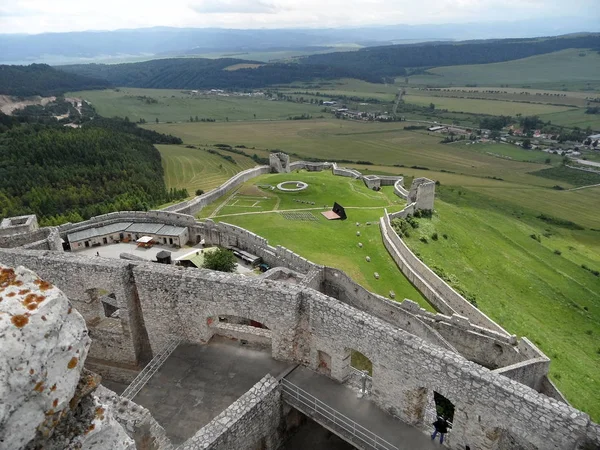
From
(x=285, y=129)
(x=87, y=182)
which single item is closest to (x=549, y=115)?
(x=285, y=129)

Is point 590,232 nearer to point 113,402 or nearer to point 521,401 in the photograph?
point 521,401

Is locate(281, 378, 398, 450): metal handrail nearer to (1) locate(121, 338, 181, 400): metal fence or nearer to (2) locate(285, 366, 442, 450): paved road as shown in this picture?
(2) locate(285, 366, 442, 450): paved road

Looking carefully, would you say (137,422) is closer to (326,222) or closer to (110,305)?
(110,305)

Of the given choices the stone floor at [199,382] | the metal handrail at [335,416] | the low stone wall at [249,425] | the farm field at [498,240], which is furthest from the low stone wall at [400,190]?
the low stone wall at [249,425]

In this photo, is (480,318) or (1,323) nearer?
(1,323)

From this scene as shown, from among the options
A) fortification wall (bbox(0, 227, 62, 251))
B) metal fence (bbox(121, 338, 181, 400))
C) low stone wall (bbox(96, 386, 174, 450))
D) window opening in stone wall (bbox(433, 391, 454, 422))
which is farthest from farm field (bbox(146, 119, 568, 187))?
low stone wall (bbox(96, 386, 174, 450))

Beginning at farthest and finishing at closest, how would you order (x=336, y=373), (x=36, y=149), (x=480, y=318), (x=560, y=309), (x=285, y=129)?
(x=285, y=129) → (x=36, y=149) → (x=560, y=309) → (x=480, y=318) → (x=336, y=373)

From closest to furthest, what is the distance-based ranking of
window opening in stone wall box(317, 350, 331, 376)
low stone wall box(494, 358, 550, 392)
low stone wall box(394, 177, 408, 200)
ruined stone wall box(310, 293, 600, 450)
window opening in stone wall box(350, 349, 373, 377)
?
ruined stone wall box(310, 293, 600, 450)
window opening in stone wall box(317, 350, 331, 376)
low stone wall box(494, 358, 550, 392)
window opening in stone wall box(350, 349, 373, 377)
low stone wall box(394, 177, 408, 200)
